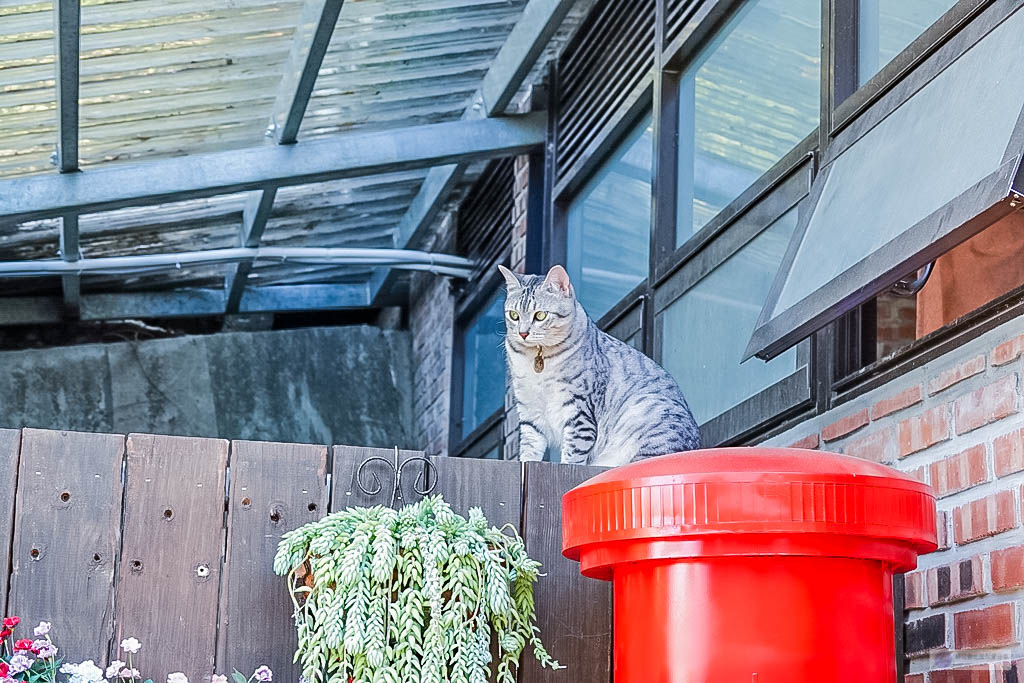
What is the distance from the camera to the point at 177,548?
2.29 m

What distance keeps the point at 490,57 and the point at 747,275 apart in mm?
2452

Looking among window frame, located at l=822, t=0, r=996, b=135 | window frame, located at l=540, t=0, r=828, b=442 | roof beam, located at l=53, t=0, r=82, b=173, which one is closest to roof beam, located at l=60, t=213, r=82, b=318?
roof beam, located at l=53, t=0, r=82, b=173

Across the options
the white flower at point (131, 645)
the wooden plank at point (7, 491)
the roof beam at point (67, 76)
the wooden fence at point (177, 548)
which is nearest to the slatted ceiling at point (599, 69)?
the roof beam at point (67, 76)

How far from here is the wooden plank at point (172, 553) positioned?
223 cm

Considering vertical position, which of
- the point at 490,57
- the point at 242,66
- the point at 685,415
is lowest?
the point at 685,415

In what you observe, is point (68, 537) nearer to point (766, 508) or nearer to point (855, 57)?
point (766, 508)

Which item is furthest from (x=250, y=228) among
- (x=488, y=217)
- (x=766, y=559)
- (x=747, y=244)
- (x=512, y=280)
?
(x=766, y=559)

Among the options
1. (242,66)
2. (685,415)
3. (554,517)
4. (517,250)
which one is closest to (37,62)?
(242,66)

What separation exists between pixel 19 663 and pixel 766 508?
4.20 feet

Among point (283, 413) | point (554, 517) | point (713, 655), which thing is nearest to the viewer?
point (713, 655)

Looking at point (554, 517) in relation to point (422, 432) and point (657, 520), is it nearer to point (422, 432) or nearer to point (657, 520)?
point (657, 520)

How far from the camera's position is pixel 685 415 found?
11.9 feet

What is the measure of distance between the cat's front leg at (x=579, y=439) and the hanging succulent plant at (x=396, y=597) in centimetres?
141

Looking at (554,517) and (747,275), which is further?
(747,275)
